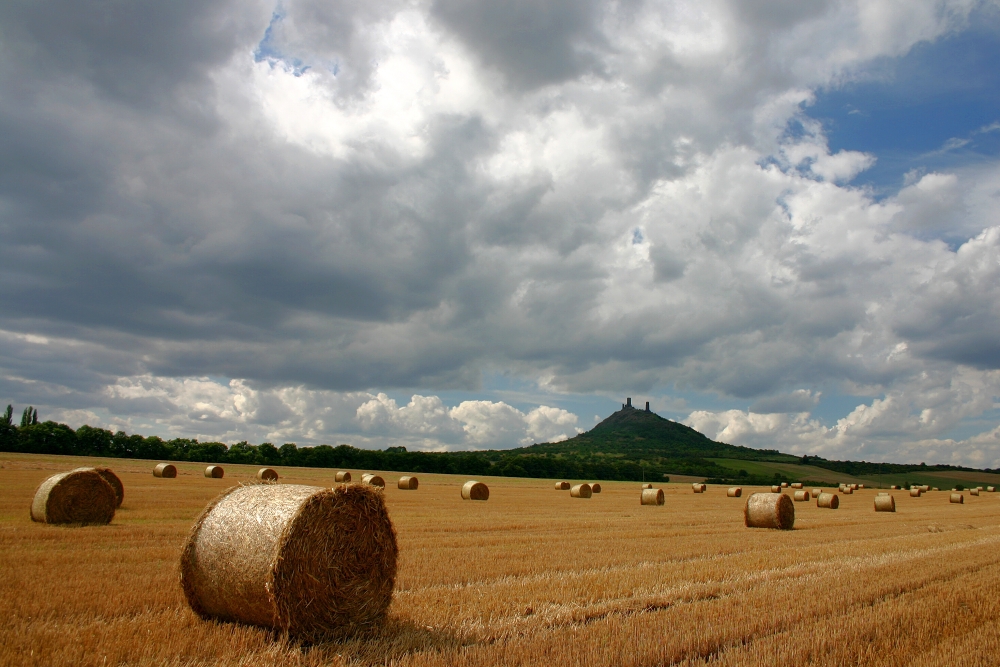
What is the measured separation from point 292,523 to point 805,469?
115m

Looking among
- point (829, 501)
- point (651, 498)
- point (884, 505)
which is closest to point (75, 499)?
point (651, 498)

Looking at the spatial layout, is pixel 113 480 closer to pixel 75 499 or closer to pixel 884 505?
pixel 75 499

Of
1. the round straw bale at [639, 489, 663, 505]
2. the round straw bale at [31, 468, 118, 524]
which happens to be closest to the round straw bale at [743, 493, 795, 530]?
the round straw bale at [639, 489, 663, 505]

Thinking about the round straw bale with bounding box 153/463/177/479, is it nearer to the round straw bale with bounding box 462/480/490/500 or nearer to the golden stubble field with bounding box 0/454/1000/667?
the round straw bale with bounding box 462/480/490/500

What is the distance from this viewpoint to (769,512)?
19.8 metres

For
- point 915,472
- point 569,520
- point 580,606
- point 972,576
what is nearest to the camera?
point 580,606

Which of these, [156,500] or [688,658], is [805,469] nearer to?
[156,500]

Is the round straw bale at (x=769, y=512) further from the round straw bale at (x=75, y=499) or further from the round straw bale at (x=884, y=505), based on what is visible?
the round straw bale at (x=75, y=499)

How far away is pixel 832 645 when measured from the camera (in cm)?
621

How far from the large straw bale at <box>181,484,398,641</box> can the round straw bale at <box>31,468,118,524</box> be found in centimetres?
990

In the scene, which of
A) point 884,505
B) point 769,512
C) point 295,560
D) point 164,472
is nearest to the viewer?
point 295,560

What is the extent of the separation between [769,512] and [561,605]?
14.4 m

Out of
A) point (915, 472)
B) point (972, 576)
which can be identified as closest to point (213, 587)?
point (972, 576)

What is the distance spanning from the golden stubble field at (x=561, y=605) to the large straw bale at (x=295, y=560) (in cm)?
28
